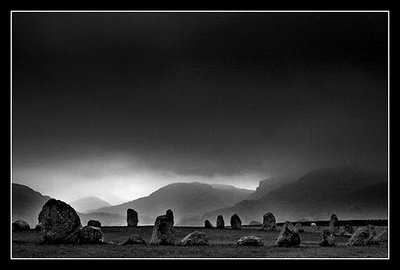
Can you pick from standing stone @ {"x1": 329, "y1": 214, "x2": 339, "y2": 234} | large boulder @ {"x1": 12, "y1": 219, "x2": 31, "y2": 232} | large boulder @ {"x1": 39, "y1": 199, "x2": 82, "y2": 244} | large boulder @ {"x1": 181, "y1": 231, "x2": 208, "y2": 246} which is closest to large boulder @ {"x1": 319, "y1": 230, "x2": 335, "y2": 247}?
large boulder @ {"x1": 181, "y1": 231, "x2": 208, "y2": 246}

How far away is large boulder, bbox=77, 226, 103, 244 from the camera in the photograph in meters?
27.8

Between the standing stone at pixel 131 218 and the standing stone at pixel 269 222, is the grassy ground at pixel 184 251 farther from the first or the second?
the standing stone at pixel 269 222

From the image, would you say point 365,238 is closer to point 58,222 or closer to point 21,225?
point 58,222

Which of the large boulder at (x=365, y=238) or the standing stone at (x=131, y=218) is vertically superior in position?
the standing stone at (x=131, y=218)

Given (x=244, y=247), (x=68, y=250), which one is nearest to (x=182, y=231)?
(x=244, y=247)

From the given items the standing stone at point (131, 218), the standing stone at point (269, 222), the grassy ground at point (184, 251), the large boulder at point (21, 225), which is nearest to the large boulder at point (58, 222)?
the grassy ground at point (184, 251)

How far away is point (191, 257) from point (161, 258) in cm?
149

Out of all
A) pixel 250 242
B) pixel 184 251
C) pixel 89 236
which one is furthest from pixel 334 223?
pixel 89 236

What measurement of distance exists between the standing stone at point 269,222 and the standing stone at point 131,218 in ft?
33.3

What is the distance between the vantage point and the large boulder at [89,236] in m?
27.8

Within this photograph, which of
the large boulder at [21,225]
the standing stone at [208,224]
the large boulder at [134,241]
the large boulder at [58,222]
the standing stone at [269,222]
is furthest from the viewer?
the standing stone at [208,224]

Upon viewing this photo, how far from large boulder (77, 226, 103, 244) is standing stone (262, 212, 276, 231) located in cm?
1927

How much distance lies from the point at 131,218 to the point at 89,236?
14.4 m

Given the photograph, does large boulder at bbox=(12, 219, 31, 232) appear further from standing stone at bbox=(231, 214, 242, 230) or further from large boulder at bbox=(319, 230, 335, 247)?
large boulder at bbox=(319, 230, 335, 247)
